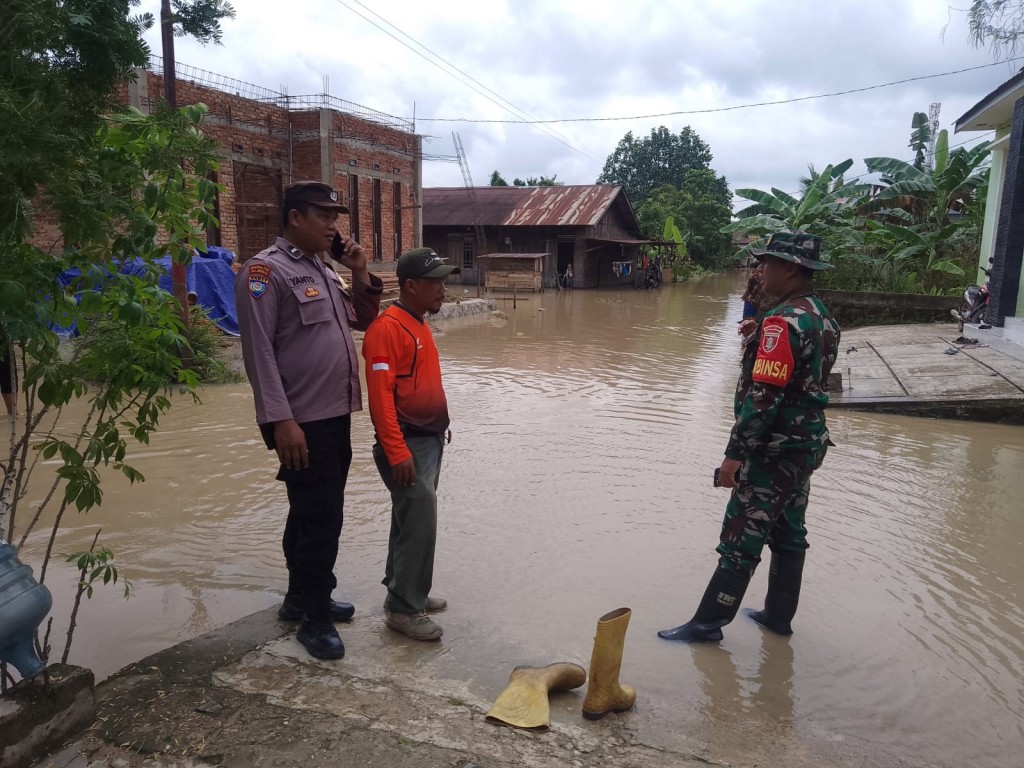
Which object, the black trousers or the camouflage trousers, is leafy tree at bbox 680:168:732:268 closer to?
the camouflage trousers

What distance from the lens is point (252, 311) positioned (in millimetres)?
2826

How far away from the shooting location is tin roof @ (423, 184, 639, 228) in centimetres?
3177

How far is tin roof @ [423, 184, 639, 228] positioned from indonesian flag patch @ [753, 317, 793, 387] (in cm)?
2836

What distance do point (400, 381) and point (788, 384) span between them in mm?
1635

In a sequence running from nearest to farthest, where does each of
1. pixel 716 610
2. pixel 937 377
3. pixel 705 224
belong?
pixel 716 610, pixel 937 377, pixel 705 224

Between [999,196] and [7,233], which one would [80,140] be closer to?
[7,233]

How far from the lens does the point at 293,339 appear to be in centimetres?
294

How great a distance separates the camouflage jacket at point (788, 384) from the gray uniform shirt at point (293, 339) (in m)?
1.66

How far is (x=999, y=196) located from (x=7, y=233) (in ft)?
52.9

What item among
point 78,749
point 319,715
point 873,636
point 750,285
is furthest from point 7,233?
point 750,285

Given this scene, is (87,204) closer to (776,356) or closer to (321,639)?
(321,639)

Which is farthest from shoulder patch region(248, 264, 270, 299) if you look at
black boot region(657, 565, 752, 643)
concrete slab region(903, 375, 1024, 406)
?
concrete slab region(903, 375, 1024, 406)

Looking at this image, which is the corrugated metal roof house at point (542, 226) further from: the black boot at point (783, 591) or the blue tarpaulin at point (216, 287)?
the black boot at point (783, 591)

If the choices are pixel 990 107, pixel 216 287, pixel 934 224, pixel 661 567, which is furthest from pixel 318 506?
A: pixel 934 224
